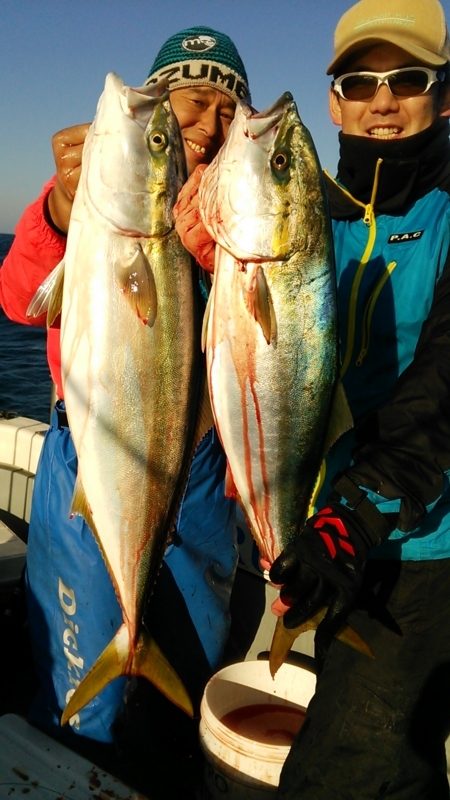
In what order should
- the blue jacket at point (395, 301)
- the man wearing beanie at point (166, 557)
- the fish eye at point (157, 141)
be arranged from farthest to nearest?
the man wearing beanie at point (166, 557)
the blue jacket at point (395, 301)
the fish eye at point (157, 141)

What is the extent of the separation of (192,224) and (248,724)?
2.87 m

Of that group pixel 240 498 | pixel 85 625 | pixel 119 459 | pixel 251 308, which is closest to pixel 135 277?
pixel 251 308

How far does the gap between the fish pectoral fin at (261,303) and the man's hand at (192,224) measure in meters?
0.20

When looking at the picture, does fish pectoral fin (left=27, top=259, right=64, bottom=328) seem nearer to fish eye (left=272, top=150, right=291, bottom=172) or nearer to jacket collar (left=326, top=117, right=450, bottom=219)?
fish eye (left=272, top=150, right=291, bottom=172)

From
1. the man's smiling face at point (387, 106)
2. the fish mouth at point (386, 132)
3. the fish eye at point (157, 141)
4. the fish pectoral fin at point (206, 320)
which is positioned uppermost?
the man's smiling face at point (387, 106)

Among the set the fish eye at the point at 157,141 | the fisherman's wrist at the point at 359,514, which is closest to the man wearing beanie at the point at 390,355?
the fisherman's wrist at the point at 359,514

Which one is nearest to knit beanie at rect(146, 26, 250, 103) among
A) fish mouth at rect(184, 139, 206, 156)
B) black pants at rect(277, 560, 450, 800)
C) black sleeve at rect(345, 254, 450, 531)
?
fish mouth at rect(184, 139, 206, 156)

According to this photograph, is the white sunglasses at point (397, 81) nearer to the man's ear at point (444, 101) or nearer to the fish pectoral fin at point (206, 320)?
the man's ear at point (444, 101)

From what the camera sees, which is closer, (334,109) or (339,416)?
(339,416)

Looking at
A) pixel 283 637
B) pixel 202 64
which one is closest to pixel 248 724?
pixel 283 637

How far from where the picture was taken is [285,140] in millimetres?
2191

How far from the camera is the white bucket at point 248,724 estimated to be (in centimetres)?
322

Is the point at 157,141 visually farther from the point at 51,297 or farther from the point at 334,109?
the point at 334,109

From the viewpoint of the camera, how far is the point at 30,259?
2.70 metres
